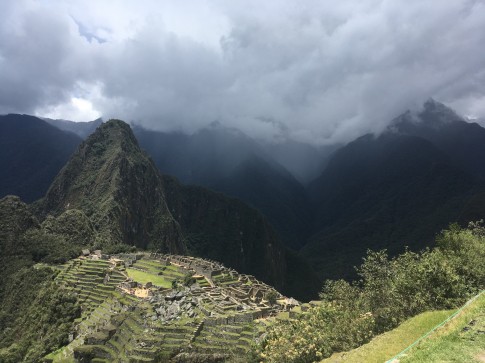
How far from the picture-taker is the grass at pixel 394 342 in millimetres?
18672

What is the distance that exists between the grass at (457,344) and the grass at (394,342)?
4.15 meters

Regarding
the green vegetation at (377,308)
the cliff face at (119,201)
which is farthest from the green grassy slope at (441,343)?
the cliff face at (119,201)

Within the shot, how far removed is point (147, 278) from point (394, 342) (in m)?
54.8

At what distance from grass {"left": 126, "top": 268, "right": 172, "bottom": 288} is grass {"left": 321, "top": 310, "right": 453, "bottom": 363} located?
4543 cm

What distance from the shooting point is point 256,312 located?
39.2 meters

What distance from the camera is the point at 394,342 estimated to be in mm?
19844

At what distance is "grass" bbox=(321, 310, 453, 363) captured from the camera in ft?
61.3

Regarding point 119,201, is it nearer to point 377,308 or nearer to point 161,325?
point 161,325

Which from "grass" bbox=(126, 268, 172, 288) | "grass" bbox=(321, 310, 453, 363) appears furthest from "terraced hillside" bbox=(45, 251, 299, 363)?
"grass" bbox=(321, 310, 453, 363)

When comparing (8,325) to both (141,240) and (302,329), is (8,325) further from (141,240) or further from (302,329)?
(141,240)

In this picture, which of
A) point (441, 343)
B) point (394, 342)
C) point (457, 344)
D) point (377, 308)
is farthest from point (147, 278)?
point (457, 344)

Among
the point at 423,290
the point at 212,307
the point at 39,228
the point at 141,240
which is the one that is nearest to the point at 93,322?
the point at 212,307

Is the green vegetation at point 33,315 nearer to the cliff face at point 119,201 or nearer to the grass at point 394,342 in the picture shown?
the grass at point 394,342

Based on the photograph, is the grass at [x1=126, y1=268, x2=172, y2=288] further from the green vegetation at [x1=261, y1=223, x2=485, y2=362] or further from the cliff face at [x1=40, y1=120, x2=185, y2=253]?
the cliff face at [x1=40, y1=120, x2=185, y2=253]
